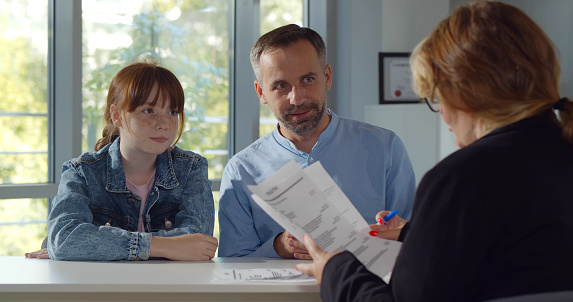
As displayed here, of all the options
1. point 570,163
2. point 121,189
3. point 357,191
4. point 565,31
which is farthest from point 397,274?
point 565,31

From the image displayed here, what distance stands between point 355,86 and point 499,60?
248 centimetres

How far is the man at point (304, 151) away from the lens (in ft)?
6.20

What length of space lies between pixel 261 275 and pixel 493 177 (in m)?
0.65

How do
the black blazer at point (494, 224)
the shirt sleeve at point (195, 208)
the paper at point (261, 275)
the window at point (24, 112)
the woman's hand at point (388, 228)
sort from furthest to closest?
1. the window at point (24, 112)
2. the shirt sleeve at point (195, 208)
3. the woman's hand at point (388, 228)
4. the paper at point (261, 275)
5. the black blazer at point (494, 224)

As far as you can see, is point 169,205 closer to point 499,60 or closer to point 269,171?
point 269,171

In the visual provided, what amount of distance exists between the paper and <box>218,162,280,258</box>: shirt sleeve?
0.39m

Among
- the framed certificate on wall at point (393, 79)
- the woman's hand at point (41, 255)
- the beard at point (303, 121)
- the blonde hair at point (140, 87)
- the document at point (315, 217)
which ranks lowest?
the woman's hand at point (41, 255)

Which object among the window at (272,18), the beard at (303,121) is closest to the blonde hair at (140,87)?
the beard at (303,121)

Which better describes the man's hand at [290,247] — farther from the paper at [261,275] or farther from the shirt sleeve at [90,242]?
the shirt sleeve at [90,242]

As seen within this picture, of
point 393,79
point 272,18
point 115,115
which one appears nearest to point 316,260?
point 115,115

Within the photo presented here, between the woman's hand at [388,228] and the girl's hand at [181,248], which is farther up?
the woman's hand at [388,228]

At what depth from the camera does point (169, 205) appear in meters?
1.84

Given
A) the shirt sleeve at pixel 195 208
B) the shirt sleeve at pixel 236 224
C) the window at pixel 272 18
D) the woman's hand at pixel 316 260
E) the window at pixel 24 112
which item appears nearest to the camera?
the woman's hand at pixel 316 260

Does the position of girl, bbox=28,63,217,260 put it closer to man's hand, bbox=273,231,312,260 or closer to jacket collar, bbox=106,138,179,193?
jacket collar, bbox=106,138,179,193
